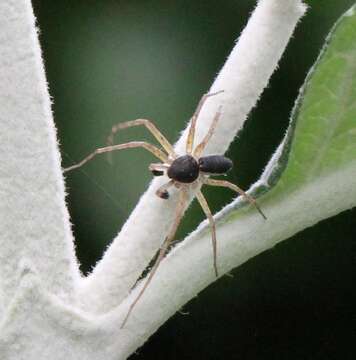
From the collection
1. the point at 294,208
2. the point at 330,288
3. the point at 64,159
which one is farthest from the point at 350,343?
the point at 294,208

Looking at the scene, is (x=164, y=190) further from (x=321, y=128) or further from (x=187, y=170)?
(x=187, y=170)

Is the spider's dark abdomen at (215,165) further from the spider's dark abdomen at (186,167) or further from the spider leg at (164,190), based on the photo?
the spider leg at (164,190)

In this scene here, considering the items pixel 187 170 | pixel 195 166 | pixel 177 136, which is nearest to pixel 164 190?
pixel 187 170

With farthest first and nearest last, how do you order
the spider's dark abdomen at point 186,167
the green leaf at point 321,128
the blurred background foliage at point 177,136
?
the blurred background foliage at point 177,136
the spider's dark abdomen at point 186,167
the green leaf at point 321,128

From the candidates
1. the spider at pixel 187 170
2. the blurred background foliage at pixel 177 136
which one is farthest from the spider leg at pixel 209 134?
the blurred background foliage at pixel 177 136

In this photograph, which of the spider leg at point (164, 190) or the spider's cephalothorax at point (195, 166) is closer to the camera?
the spider leg at point (164, 190)

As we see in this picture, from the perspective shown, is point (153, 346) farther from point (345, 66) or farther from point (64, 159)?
point (345, 66)
